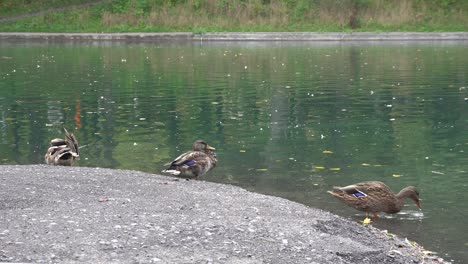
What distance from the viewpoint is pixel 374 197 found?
13.5 m

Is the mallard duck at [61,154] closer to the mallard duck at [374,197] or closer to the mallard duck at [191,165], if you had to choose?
the mallard duck at [191,165]

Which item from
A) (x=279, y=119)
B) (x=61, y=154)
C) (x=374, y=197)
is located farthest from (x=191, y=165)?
(x=279, y=119)

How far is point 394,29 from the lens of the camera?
191ft

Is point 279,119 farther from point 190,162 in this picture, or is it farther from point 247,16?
point 247,16

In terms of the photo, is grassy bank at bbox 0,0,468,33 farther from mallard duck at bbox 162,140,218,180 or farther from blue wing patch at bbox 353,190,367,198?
blue wing patch at bbox 353,190,367,198

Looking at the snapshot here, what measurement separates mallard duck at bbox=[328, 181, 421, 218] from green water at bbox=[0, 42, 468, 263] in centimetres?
20

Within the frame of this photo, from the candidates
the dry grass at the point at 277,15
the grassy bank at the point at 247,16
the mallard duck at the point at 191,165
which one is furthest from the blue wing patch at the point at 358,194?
the dry grass at the point at 277,15

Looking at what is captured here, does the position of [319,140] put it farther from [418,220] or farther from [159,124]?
[418,220]

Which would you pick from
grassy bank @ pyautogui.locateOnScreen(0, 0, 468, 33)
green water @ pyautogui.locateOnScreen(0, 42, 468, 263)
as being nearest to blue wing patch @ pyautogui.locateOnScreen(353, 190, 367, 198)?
green water @ pyautogui.locateOnScreen(0, 42, 468, 263)

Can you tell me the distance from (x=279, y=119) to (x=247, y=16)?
3849 centimetres

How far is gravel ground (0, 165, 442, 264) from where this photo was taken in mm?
9672

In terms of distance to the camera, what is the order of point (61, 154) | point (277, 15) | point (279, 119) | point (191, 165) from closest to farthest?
point (191, 165)
point (61, 154)
point (279, 119)
point (277, 15)

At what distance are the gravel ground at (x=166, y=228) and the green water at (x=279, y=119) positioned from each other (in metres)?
1.27

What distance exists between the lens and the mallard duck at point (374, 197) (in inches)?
530
